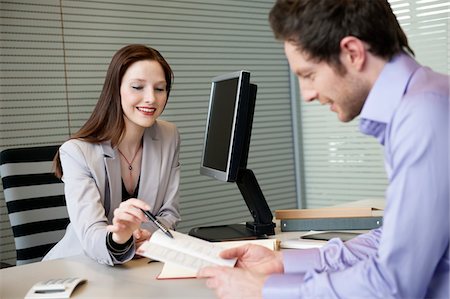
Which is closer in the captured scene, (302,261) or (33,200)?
(302,261)

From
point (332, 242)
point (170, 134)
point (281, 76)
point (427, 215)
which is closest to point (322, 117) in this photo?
point (281, 76)

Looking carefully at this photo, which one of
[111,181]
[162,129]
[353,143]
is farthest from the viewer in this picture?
[353,143]

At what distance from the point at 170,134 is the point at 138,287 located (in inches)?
38.6

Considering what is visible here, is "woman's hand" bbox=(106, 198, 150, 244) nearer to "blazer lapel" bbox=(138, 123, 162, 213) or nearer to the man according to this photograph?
the man

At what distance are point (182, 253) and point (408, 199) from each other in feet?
2.09

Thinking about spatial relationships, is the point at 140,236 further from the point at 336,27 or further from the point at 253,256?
the point at 336,27

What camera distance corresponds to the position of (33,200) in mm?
2512

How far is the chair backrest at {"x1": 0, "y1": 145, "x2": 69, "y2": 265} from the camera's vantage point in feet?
8.09

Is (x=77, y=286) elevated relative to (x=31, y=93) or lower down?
lower down

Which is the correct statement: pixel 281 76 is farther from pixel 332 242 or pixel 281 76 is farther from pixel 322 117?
pixel 332 242

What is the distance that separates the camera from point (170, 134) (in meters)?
2.37

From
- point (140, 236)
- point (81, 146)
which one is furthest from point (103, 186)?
point (140, 236)

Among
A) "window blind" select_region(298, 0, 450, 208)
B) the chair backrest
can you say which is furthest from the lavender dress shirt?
"window blind" select_region(298, 0, 450, 208)

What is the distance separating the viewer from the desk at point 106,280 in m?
1.43
